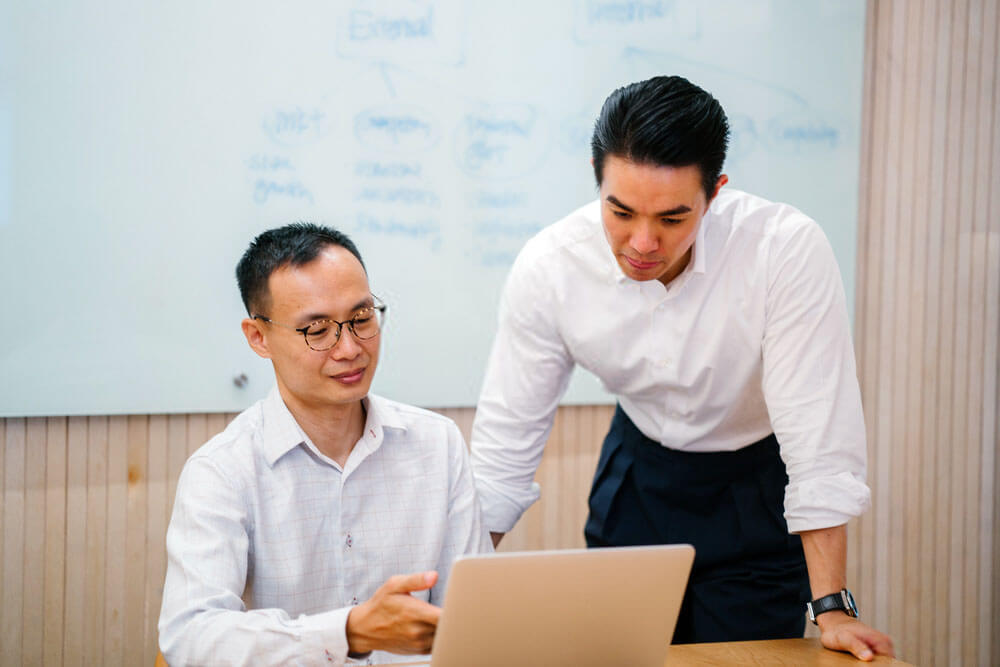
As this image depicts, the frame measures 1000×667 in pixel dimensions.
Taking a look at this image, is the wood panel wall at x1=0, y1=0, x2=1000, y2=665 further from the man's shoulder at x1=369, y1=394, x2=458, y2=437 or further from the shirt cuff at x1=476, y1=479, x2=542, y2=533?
the man's shoulder at x1=369, y1=394, x2=458, y2=437

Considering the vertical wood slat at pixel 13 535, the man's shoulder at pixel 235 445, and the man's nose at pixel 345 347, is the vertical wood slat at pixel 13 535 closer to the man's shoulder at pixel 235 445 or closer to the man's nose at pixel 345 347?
the man's shoulder at pixel 235 445

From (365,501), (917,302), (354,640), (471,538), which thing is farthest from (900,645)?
(354,640)

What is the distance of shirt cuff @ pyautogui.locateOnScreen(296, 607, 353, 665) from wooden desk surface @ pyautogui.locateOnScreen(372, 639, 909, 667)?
0.17 metres

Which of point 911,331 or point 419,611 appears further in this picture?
point 911,331

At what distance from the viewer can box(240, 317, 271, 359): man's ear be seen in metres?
1.42

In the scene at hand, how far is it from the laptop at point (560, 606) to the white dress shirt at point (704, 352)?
45cm

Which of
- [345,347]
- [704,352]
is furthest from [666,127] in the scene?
[345,347]

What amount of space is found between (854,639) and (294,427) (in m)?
0.89

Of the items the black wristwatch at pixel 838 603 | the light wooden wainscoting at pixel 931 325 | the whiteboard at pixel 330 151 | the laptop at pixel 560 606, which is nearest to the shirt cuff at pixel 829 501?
the black wristwatch at pixel 838 603

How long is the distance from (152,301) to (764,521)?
144 cm

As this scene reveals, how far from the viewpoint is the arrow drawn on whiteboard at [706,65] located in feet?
7.85

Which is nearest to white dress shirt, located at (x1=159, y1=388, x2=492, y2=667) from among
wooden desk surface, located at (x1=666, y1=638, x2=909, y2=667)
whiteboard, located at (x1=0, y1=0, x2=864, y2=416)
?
wooden desk surface, located at (x1=666, y1=638, x2=909, y2=667)

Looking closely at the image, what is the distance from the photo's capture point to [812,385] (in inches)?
55.8

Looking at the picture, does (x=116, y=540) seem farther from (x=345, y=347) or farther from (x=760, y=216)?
(x=760, y=216)
